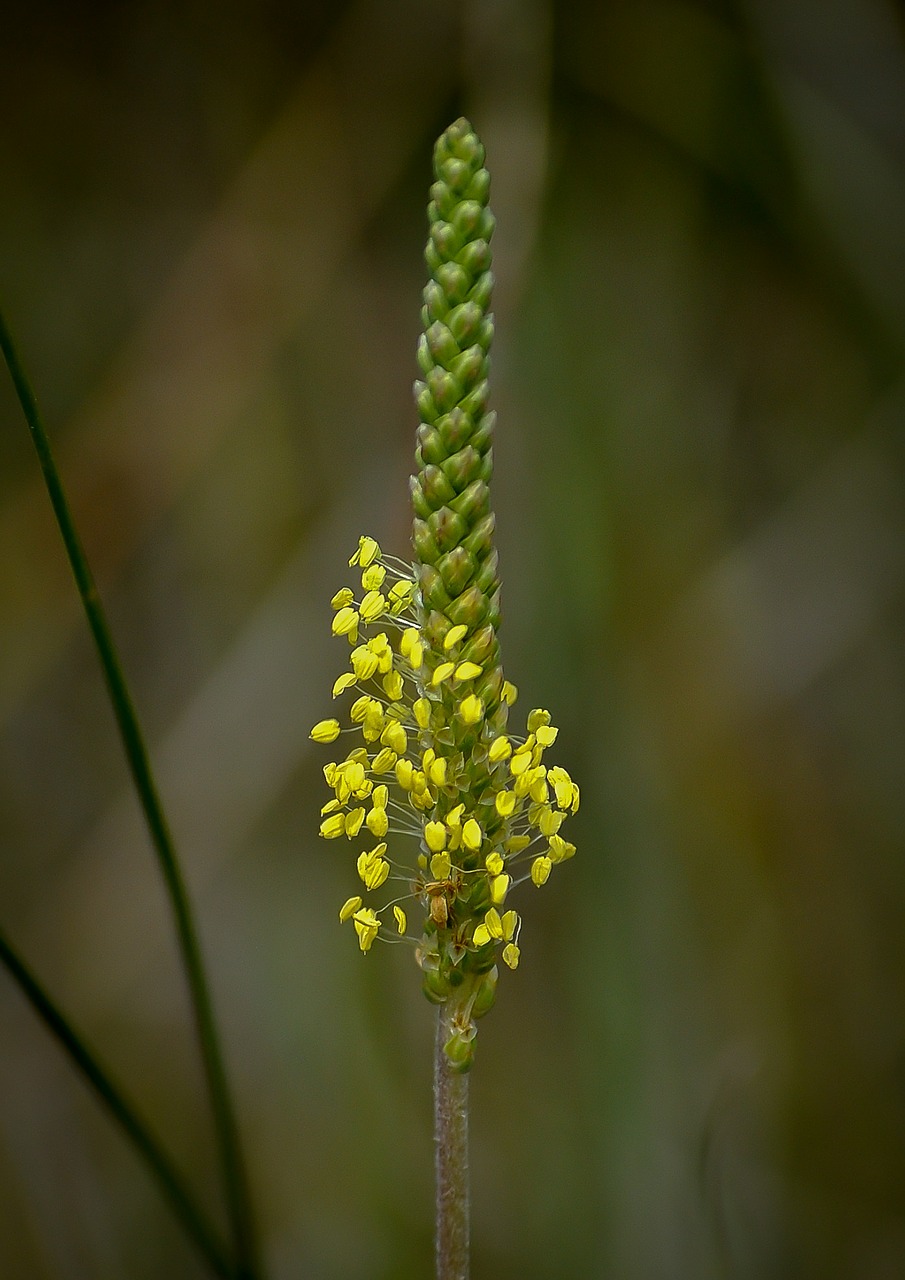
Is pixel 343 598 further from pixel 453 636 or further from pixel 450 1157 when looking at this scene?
pixel 450 1157

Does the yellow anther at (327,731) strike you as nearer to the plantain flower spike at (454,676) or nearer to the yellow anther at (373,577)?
the plantain flower spike at (454,676)

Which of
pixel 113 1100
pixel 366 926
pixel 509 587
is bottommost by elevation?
pixel 113 1100

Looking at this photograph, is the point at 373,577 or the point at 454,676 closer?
the point at 454,676

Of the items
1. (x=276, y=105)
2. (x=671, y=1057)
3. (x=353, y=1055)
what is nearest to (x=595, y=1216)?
(x=671, y=1057)

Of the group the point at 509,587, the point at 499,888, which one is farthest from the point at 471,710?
the point at 509,587

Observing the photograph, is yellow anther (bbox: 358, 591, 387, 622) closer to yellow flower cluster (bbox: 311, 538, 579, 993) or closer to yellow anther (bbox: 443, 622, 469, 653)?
yellow flower cluster (bbox: 311, 538, 579, 993)

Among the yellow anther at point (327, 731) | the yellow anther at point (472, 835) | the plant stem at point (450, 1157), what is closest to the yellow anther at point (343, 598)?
the yellow anther at point (327, 731)

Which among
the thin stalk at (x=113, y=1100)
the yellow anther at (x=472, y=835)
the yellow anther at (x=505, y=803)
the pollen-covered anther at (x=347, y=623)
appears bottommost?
the thin stalk at (x=113, y=1100)
